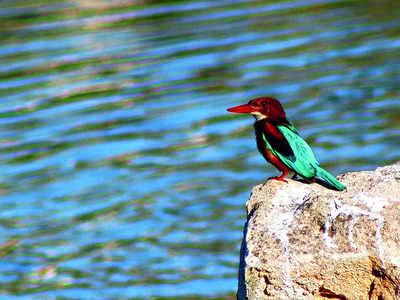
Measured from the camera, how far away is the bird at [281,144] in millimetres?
5292

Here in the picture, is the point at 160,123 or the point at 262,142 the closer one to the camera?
the point at 262,142

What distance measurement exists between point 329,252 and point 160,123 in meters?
7.24

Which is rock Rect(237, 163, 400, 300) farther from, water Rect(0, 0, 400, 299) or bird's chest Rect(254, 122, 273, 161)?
water Rect(0, 0, 400, 299)

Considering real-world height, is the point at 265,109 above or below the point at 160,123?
below

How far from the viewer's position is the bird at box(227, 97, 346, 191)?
17.4ft

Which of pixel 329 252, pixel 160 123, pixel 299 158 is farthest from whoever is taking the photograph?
pixel 160 123

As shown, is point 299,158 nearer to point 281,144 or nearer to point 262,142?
point 281,144

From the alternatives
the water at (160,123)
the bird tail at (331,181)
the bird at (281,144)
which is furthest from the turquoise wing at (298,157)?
the water at (160,123)

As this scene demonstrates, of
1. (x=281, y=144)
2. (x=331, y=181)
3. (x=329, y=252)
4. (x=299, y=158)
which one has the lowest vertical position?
(x=329, y=252)

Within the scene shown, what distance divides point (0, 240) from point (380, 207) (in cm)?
527

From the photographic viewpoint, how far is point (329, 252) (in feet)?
14.1

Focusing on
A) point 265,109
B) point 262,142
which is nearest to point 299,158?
point 262,142

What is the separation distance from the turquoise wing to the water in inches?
86.4

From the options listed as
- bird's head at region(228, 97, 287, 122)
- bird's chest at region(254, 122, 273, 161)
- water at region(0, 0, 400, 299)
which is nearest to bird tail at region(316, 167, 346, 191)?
bird's chest at region(254, 122, 273, 161)
